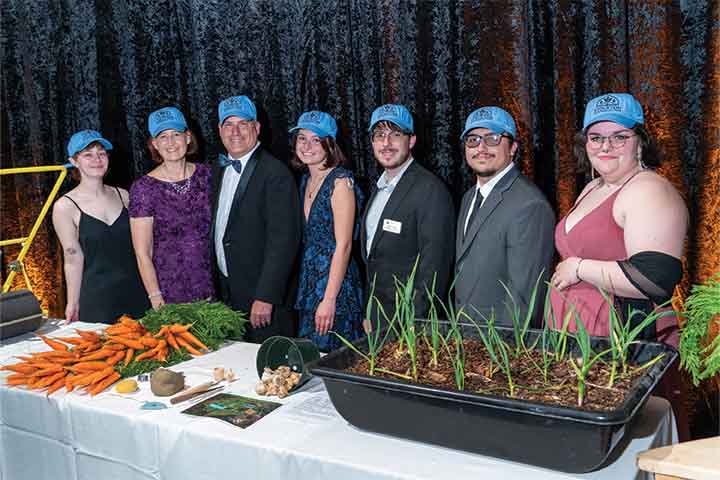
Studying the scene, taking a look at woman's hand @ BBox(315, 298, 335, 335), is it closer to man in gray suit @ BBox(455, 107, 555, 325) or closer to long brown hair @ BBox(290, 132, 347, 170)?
long brown hair @ BBox(290, 132, 347, 170)

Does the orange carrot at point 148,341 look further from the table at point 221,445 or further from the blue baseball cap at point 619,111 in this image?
the blue baseball cap at point 619,111

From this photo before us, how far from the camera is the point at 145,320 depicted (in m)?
2.15

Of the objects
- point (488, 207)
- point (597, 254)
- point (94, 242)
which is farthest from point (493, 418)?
point (94, 242)

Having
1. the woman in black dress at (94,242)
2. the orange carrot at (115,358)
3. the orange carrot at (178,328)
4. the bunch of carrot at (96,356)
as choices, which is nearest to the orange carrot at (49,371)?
the bunch of carrot at (96,356)

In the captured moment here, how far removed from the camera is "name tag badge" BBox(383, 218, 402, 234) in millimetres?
2566

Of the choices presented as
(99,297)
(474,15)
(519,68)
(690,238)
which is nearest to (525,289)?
(690,238)

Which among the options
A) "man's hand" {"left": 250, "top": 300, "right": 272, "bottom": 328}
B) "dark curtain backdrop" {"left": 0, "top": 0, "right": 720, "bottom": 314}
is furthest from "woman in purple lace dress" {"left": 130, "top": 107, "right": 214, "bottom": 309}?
"dark curtain backdrop" {"left": 0, "top": 0, "right": 720, "bottom": 314}

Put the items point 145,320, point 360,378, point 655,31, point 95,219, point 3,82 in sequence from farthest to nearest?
1. point 3,82
2. point 95,219
3. point 655,31
4. point 145,320
5. point 360,378

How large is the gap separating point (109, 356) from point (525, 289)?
4.21ft

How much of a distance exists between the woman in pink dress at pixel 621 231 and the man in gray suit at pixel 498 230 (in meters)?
0.16

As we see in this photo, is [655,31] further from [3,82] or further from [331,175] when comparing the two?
[3,82]

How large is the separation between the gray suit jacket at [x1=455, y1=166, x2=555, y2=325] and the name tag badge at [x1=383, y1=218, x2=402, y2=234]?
31cm

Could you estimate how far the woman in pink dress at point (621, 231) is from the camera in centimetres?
175

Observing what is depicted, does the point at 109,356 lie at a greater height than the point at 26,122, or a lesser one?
lesser
